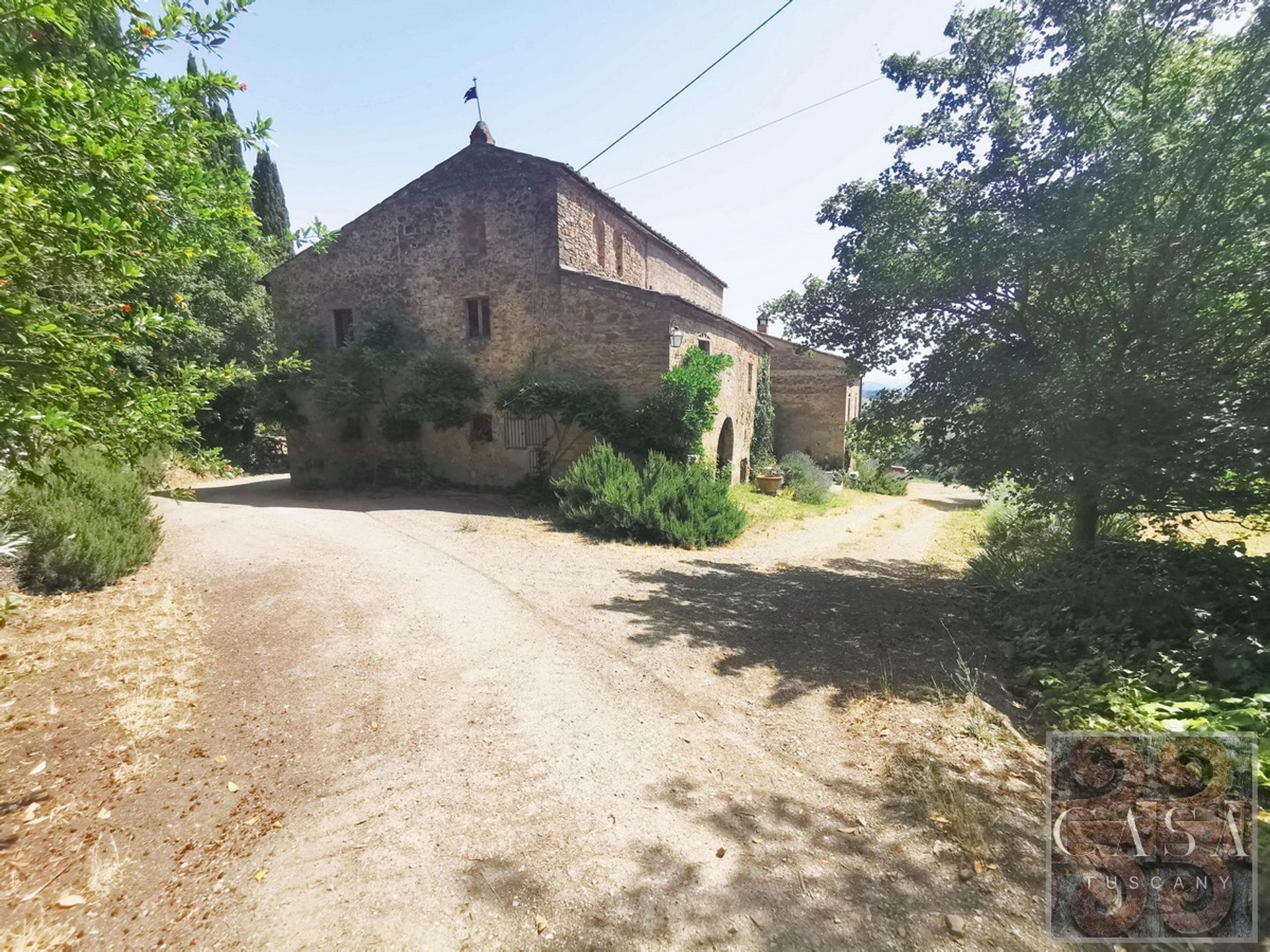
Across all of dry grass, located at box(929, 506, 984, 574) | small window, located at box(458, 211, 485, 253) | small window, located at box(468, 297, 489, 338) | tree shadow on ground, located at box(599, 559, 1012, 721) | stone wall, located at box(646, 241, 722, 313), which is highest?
stone wall, located at box(646, 241, 722, 313)

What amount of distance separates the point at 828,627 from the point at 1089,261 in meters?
5.16

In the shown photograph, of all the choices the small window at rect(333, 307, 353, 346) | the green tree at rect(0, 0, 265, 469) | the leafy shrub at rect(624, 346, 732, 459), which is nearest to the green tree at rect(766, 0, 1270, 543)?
the leafy shrub at rect(624, 346, 732, 459)

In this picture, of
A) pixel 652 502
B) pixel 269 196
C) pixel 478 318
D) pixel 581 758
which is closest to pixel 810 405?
pixel 478 318

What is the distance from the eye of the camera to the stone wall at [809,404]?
917 inches

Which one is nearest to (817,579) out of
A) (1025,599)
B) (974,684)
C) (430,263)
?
(1025,599)

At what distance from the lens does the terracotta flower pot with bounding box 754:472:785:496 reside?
17.8 metres

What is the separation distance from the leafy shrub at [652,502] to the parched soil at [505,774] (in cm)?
392

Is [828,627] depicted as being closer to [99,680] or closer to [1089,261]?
[1089,261]

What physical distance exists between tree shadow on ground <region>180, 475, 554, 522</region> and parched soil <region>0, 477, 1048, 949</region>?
6.16 meters

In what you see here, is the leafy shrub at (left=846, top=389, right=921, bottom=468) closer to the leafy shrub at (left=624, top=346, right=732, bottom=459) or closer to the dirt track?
the dirt track

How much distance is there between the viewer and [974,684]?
433 cm

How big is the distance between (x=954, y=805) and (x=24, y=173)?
583cm

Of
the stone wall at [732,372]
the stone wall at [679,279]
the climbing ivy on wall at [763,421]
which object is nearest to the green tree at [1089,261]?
the stone wall at [732,372]

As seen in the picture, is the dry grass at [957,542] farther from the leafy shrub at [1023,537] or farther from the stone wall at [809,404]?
the stone wall at [809,404]
